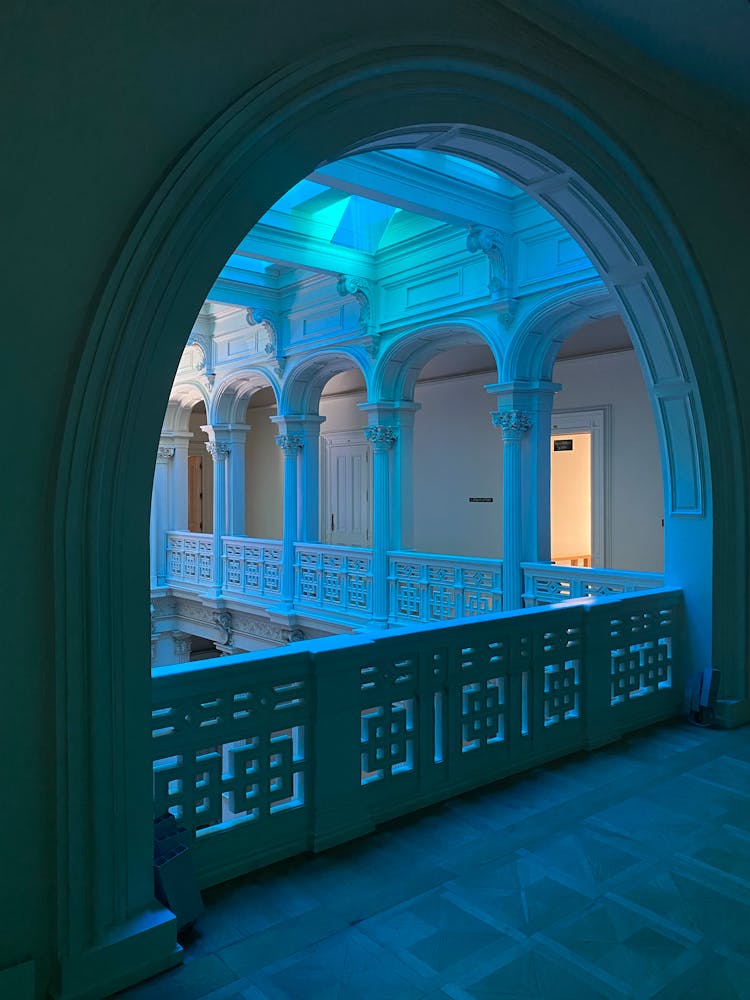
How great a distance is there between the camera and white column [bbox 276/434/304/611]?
11.4 metres

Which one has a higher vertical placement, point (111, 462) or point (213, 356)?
point (213, 356)

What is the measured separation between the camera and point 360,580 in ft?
34.0

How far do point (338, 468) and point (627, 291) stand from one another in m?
11.1

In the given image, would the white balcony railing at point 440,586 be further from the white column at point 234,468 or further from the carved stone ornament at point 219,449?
the carved stone ornament at point 219,449

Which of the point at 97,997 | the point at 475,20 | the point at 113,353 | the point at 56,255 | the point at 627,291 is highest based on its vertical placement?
the point at 475,20

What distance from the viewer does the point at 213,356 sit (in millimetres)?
13117

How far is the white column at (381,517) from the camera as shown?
9891 mm

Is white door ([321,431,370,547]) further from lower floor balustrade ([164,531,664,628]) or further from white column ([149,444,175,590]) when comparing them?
white column ([149,444,175,590])

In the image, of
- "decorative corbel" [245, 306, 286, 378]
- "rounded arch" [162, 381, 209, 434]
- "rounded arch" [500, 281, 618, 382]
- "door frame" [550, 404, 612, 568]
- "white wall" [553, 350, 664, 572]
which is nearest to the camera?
"rounded arch" [500, 281, 618, 382]

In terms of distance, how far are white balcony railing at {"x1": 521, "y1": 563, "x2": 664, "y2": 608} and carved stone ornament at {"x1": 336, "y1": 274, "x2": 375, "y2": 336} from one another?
3966 millimetres

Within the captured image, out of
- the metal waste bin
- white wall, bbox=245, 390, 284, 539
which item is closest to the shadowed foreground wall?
the metal waste bin

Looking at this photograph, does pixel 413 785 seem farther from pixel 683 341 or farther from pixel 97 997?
pixel 683 341

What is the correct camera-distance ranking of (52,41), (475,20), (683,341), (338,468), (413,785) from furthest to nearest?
(338,468) → (683,341) → (413,785) → (475,20) → (52,41)

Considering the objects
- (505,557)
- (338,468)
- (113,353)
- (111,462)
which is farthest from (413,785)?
(338,468)
